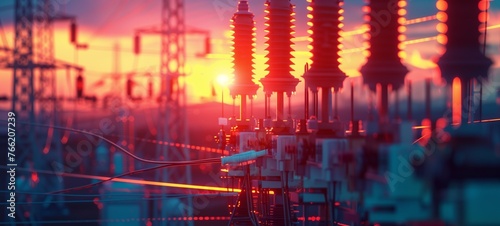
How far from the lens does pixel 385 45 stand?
214 inches

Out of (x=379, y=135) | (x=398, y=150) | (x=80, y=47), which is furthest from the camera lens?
(x=80, y=47)

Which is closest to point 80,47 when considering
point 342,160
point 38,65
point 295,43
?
point 38,65

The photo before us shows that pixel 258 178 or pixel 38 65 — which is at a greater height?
pixel 38 65

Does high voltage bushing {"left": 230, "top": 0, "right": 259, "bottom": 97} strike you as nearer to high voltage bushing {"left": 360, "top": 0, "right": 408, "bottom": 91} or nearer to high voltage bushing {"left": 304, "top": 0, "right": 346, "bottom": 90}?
high voltage bushing {"left": 304, "top": 0, "right": 346, "bottom": 90}

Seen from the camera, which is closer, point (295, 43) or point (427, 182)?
point (427, 182)

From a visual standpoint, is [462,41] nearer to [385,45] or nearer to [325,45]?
[385,45]

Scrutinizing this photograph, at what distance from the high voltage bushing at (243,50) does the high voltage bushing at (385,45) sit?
409 centimetres

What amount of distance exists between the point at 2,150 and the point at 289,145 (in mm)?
24631

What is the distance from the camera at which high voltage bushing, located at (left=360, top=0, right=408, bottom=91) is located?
5.27m

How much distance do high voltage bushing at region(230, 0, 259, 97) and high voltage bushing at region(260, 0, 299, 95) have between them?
850mm

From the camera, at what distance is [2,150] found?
100ft

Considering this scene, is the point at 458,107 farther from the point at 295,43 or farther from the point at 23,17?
the point at 23,17

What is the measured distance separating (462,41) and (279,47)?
368cm

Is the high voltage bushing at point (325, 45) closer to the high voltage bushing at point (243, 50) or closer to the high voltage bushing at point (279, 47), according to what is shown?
the high voltage bushing at point (279, 47)
